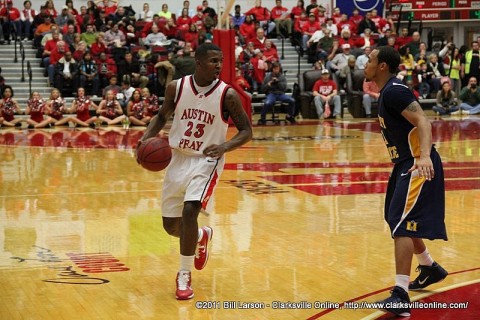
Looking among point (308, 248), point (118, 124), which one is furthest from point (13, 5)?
point (308, 248)

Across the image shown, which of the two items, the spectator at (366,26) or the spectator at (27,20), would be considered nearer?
the spectator at (27,20)

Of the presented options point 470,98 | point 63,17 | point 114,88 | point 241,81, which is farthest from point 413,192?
point 63,17

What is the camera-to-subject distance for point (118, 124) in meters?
23.9

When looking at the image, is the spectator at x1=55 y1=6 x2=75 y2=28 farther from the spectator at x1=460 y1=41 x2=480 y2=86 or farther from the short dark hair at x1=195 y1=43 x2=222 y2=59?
the short dark hair at x1=195 y1=43 x2=222 y2=59

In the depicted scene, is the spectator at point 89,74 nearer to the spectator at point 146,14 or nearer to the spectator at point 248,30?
the spectator at point 146,14

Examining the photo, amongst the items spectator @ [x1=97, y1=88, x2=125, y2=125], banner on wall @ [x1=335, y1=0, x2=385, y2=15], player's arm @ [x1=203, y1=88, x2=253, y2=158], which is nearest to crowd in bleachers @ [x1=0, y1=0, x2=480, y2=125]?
spectator @ [x1=97, y1=88, x2=125, y2=125]

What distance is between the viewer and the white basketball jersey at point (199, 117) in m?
7.09

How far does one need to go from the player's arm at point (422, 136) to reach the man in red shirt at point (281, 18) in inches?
931

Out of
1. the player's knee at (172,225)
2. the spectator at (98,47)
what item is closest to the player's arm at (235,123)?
the player's knee at (172,225)

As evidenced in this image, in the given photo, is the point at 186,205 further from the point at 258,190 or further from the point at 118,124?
the point at 118,124

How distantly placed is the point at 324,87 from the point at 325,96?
0.25m

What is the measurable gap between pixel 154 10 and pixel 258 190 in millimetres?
19375

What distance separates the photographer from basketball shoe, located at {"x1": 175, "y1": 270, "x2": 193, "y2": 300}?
6719mm

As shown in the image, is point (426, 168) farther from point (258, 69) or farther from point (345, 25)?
point (345, 25)
